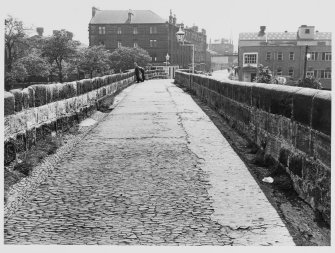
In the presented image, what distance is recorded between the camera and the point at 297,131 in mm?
4926

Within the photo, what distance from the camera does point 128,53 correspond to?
8031 cm

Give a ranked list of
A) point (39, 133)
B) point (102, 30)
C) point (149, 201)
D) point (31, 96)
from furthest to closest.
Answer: point (102, 30) < point (39, 133) < point (31, 96) < point (149, 201)

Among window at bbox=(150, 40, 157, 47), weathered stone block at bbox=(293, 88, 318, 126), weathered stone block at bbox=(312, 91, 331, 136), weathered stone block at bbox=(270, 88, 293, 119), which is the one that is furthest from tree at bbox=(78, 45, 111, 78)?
weathered stone block at bbox=(312, 91, 331, 136)

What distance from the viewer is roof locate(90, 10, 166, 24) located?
298 ft

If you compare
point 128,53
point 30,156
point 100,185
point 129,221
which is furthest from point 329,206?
point 128,53

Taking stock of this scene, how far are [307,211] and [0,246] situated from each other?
2.89 m

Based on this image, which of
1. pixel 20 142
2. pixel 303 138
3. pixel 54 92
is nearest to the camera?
pixel 303 138

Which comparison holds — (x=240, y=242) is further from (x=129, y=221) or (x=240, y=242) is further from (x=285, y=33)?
(x=285, y=33)

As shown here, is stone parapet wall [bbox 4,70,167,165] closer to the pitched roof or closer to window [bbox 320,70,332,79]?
window [bbox 320,70,332,79]

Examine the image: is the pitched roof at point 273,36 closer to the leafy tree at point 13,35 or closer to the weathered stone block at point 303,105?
the leafy tree at point 13,35

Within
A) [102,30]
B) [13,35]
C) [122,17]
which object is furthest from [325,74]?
[13,35]

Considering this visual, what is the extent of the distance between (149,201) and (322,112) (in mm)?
2000

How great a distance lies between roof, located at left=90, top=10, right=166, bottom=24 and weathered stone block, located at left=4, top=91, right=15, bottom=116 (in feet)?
288

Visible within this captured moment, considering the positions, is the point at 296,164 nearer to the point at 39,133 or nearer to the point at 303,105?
the point at 303,105
